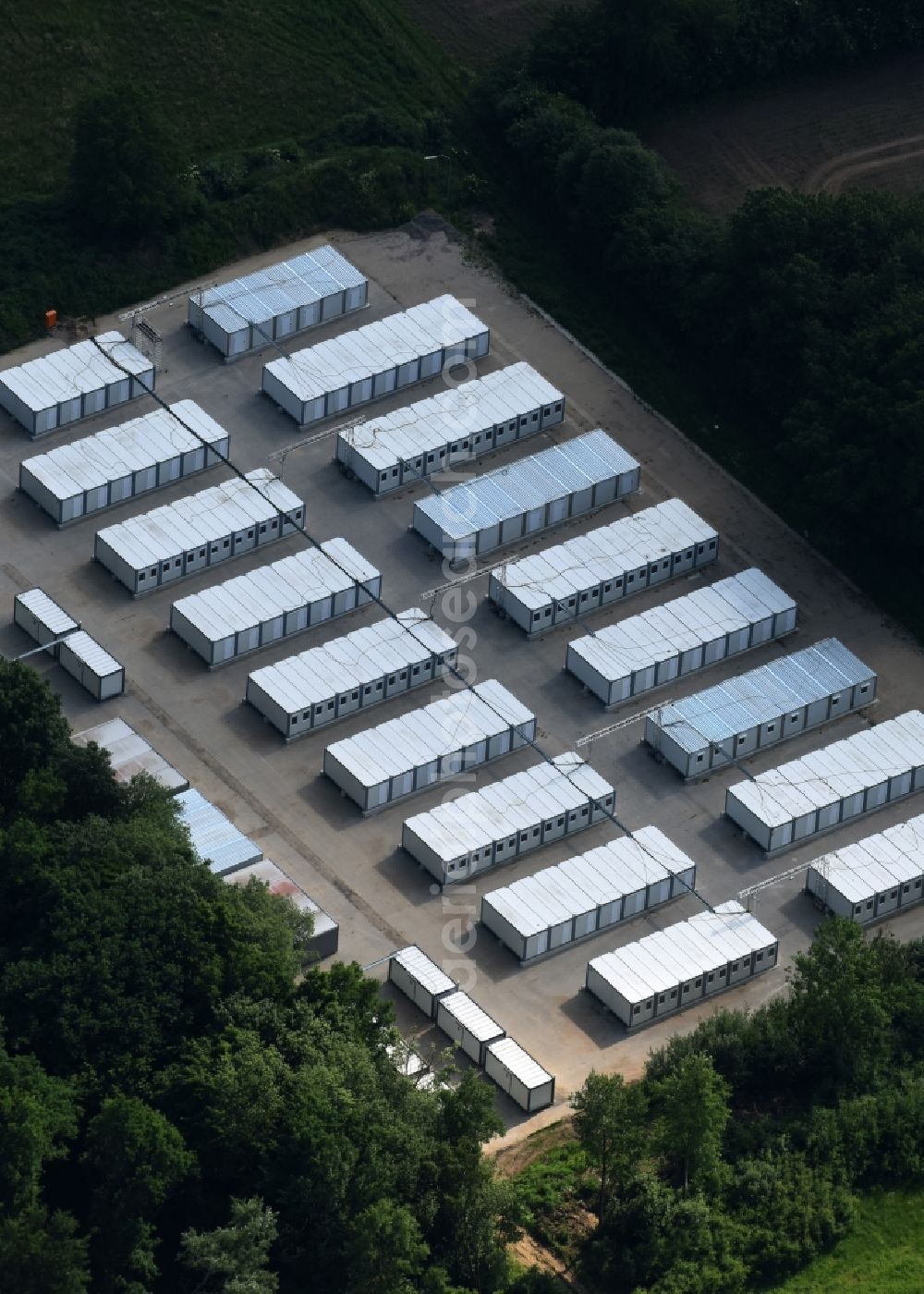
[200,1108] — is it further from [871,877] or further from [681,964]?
[871,877]

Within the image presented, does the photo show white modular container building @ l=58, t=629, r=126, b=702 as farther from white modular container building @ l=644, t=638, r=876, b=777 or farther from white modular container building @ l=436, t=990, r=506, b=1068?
white modular container building @ l=644, t=638, r=876, b=777

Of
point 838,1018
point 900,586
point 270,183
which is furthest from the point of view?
point 270,183

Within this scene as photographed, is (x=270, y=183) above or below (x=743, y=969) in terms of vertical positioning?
above

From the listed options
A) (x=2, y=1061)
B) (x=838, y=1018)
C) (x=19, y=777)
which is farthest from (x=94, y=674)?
(x=838, y=1018)

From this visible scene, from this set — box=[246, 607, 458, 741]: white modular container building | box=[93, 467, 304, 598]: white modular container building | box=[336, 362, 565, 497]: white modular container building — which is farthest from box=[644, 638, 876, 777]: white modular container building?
box=[93, 467, 304, 598]: white modular container building

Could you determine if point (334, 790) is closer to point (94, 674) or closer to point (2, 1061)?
point (94, 674)

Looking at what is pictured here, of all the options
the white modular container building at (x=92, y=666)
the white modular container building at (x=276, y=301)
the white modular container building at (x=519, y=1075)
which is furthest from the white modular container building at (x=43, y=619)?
the white modular container building at (x=519, y=1075)
